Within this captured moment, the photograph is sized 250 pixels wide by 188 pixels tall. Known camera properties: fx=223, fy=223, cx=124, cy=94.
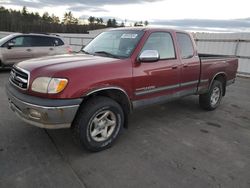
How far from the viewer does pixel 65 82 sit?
9.45 ft

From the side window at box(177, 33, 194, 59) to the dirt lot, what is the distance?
4.72 ft

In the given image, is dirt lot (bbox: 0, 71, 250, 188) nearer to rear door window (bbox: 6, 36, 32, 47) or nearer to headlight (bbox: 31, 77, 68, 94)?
headlight (bbox: 31, 77, 68, 94)

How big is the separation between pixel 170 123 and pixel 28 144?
9.08ft

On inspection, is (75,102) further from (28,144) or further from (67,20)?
(67,20)

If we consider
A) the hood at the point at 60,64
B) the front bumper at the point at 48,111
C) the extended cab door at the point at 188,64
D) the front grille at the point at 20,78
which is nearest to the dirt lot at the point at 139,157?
the front bumper at the point at 48,111

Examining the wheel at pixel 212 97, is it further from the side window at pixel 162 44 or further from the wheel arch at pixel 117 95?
the wheel arch at pixel 117 95

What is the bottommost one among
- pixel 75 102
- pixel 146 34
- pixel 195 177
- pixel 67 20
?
pixel 195 177

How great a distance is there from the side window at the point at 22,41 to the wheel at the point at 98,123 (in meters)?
8.13

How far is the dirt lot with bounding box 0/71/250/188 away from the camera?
276 cm

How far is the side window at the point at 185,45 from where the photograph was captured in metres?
4.64

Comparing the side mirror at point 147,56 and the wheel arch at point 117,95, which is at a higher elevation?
the side mirror at point 147,56

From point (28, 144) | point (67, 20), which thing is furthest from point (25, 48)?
point (67, 20)

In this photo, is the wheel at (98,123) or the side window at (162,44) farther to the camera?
the side window at (162,44)

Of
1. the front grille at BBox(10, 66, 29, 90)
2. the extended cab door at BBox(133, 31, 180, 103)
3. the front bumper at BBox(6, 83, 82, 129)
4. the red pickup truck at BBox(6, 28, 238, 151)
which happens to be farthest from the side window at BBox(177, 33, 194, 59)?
the front grille at BBox(10, 66, 29, 90)
